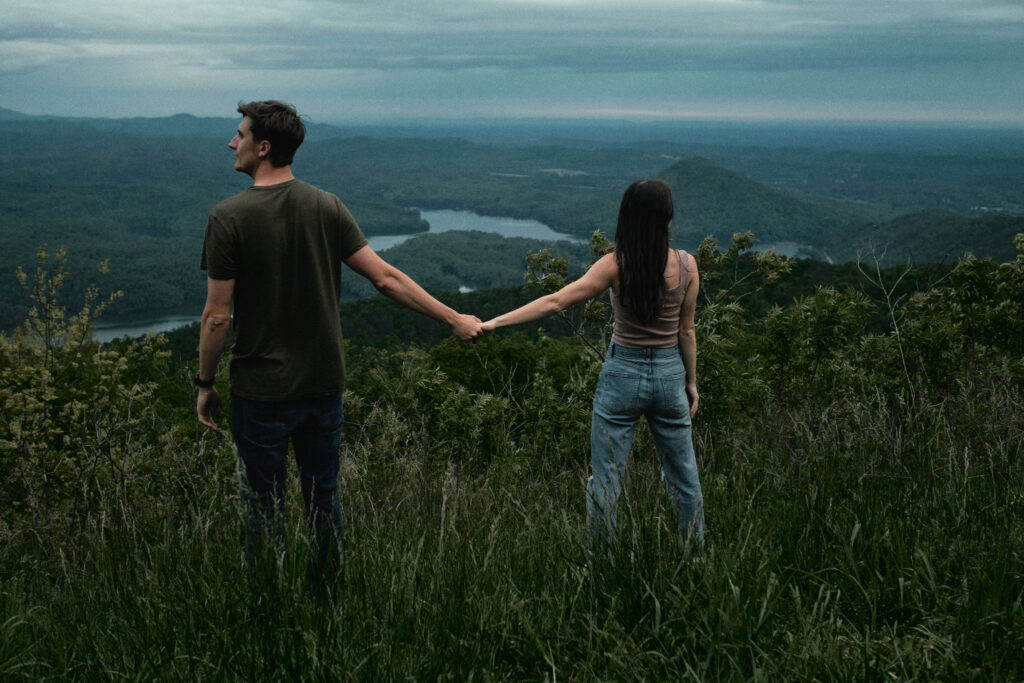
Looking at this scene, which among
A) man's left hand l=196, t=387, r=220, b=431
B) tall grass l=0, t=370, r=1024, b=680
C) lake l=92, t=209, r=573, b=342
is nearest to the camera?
tall grass l=0, t=370, r=1024, b=680

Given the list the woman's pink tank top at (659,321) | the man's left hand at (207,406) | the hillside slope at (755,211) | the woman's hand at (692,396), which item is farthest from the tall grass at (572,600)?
the hillside slope at (755,211)

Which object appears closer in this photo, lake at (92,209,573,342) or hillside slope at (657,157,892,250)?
lake at (92,209,573,342)

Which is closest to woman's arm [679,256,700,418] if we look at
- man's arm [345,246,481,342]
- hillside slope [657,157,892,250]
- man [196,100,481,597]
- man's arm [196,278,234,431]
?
man's arm [345,246,481,342]

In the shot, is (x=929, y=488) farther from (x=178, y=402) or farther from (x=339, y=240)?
(x=178, y=402)

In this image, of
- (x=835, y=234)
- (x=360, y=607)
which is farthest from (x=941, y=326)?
(x=835, y=234)

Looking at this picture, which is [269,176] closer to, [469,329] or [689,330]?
[469,329]

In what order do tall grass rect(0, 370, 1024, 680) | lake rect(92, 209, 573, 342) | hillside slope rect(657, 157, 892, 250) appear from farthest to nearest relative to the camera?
hillside slope rect(657, 157, 892, 250), lake rect(92, 209, 573, 342), tall grass rect(0, 370, 1024, 680)

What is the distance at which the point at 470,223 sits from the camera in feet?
577

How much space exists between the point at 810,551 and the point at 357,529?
4.89 feet

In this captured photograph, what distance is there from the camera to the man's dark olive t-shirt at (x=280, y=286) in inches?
91.4

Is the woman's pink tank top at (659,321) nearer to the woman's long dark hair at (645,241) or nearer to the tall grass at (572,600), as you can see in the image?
the woman's long dark hair at (645,241)

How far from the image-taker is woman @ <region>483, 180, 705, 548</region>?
257 centimetres

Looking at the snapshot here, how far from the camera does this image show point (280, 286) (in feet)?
7.75

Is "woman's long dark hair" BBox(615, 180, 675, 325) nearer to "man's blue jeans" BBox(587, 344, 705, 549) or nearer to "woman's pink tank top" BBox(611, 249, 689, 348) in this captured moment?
"woman's pink tank top" BBox(611, 249, 689, 348)
